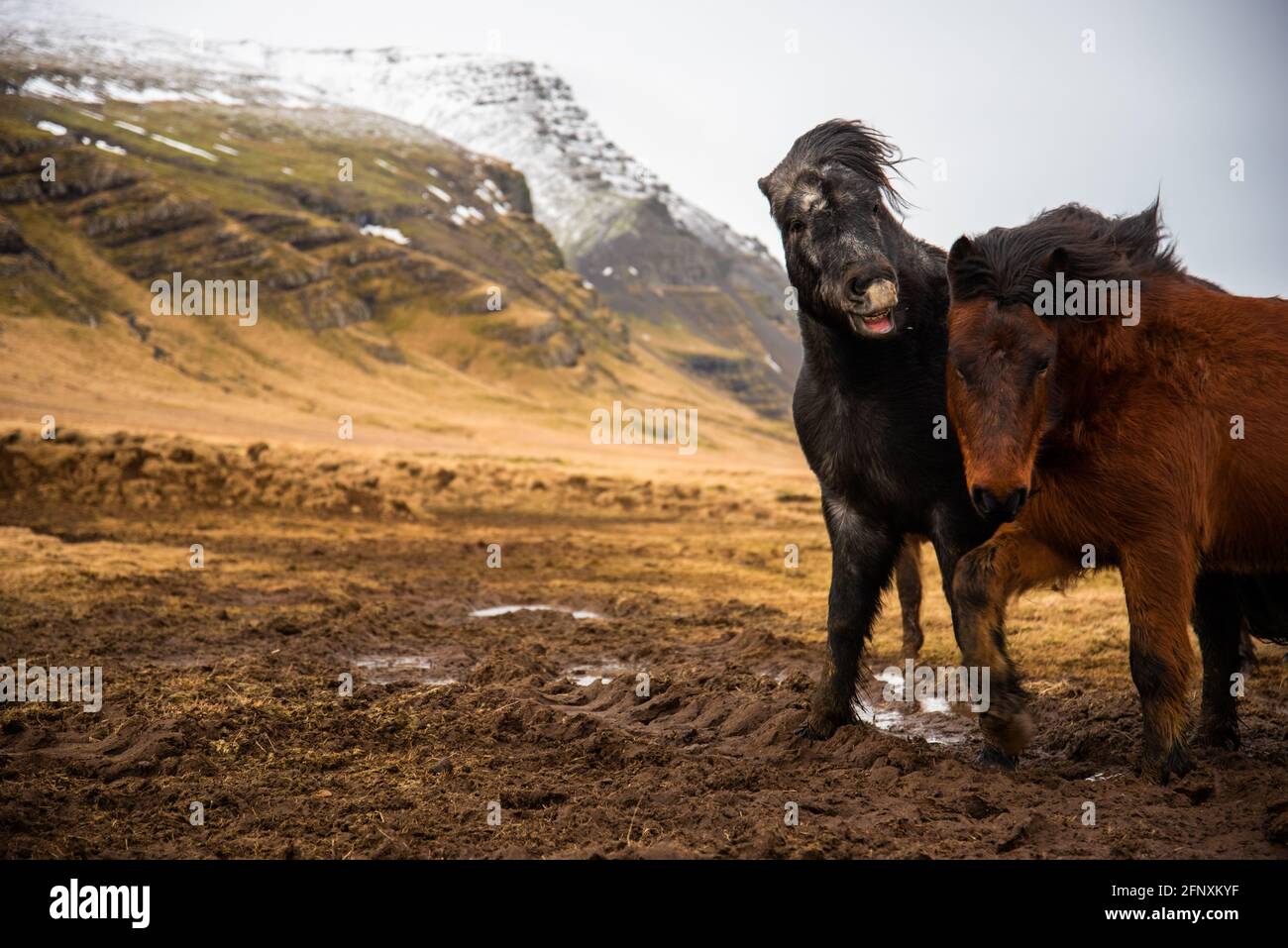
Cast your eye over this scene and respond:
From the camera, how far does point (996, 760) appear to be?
5758 millimetres

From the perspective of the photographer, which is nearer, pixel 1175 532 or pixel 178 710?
pixel 1175 532

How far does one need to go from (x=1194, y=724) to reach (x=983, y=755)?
161cm

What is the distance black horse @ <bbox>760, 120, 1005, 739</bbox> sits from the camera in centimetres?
557

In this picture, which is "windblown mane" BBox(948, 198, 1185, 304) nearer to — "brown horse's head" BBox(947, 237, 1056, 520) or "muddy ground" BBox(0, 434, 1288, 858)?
"brown horse's head" BBox(947, 237, 1056, 520)

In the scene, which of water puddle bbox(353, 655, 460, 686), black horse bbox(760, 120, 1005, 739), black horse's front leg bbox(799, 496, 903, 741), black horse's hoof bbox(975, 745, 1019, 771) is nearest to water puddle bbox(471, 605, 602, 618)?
water puddle bbox(353, 655, 460, 686)

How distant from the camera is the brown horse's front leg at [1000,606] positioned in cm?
524

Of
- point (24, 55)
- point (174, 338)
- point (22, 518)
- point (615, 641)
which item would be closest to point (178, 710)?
point (615, 641)

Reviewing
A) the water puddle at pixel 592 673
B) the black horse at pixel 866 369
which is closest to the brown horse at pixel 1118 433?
the black horse at pixel 866 369

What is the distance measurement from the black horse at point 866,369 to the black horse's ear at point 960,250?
32cm

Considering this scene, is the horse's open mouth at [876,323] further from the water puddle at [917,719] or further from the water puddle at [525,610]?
the water puddle at [525,610]

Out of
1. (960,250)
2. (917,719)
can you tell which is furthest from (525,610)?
(960,250)

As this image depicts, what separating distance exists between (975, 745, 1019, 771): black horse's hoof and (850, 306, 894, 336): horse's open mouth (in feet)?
7.43

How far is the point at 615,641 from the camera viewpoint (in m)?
10.5
